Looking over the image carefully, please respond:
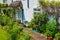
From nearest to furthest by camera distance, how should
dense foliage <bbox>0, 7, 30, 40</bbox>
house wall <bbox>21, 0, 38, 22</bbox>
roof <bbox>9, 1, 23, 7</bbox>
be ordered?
dense foliage <bbox>0, 7, 30, 40</bbox> < house wall <bbox>21, 0, 38, 22</bbox> < roof <bbox>9, 1, 23, 7</bbox>

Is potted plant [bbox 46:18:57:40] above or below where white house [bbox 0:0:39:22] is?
below

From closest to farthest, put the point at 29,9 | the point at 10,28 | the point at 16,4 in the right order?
the point at 10,28
the point at 29,9
the point at 16,4

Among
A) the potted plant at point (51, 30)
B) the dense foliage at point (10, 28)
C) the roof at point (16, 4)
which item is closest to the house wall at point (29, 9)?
the roof at point (16, 4)

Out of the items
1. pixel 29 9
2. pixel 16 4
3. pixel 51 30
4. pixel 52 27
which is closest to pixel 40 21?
pixel 52 27

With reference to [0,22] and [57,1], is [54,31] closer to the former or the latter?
[57,1]

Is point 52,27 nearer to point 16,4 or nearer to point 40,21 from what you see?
point 40,21

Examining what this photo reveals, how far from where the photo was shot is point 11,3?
32.7 m

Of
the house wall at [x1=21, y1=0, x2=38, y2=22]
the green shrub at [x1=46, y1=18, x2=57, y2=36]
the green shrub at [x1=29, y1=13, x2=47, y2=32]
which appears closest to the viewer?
the green shrub at [x1=46, y1=18, x2=57, y2=36]

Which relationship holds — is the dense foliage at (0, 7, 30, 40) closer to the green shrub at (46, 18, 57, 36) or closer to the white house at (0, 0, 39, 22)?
the white house at (0, 0, 39, 22)

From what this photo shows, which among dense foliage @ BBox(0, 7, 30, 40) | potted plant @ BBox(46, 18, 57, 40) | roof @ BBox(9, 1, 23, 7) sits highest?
roof @ BBox(9, 1, 23, 7)

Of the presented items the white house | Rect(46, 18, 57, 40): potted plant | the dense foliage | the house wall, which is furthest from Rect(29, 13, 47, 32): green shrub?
the house wall

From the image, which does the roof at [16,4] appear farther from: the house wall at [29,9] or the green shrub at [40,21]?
the green shrub at [40,21]

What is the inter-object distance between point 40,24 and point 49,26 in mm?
2560

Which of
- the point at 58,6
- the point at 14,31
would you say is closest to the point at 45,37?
the point at 58,6
